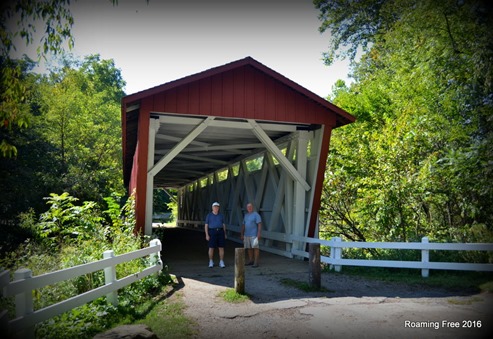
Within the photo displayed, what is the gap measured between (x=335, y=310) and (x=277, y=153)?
18.3ft

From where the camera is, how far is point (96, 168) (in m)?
29.2

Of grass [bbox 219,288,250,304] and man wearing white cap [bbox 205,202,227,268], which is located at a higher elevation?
man wearing white cap [bbox 205,202,227,268]

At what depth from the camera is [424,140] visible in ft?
36.6

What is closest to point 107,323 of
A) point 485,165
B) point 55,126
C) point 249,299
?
point 249,299

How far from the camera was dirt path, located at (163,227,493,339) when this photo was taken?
4746mm

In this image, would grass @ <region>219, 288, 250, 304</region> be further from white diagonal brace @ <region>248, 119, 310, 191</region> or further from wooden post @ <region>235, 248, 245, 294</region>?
white diagonal brace @ <region>248, 119, 310, 191</region>

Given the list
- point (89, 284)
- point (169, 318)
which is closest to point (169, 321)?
point (169, 318)

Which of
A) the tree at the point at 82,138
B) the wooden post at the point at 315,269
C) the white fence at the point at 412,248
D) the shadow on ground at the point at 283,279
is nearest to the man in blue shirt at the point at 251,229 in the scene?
the shadow on ground at the point at 283,279

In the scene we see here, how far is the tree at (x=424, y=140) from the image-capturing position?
830 cm

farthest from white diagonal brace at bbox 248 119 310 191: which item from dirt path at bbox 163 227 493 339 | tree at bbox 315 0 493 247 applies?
dirt path at bbox 163 227 493 339

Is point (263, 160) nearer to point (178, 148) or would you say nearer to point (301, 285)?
point (178, 148)

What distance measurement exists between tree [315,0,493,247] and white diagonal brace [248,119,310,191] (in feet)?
7.62

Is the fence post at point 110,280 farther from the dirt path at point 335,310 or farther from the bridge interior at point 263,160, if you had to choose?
the bridge interior at point 263,160

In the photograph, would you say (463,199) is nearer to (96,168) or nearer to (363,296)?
(363,296)
